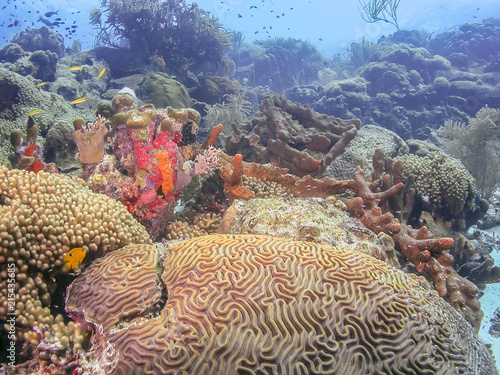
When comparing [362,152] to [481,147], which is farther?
[481,147]

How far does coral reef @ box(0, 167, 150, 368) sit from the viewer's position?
2.11m

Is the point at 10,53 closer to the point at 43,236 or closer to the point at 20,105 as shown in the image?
the point at 20,105

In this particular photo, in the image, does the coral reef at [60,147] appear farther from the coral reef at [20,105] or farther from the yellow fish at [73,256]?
the yellow fish at [73,256]

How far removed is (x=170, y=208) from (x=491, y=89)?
19713 millimetres

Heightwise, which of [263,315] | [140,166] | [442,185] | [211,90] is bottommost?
[263,315]

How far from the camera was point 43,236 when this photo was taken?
238 centimetres

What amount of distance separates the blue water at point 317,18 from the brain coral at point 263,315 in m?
83.2

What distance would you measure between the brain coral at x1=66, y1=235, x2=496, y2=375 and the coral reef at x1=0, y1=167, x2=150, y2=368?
224 mm

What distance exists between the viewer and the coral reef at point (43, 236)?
211 cm

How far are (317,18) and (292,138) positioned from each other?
15771 centimetres

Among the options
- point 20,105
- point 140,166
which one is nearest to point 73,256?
point 140,166

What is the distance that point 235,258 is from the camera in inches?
104

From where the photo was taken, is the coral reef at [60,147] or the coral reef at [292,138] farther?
the coral reef at [292,138]

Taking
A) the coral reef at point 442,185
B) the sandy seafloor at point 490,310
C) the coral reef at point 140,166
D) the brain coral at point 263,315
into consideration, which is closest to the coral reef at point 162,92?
the coral reef at point 140,166
